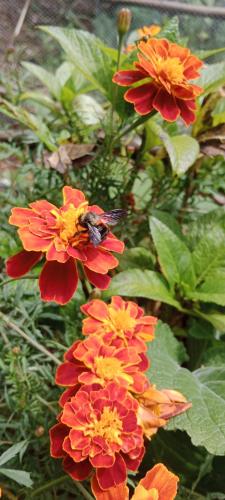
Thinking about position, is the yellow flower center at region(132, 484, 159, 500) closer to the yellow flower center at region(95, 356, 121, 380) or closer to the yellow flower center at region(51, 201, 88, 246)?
the yellow flower center at region(95, 356, 121, 380)

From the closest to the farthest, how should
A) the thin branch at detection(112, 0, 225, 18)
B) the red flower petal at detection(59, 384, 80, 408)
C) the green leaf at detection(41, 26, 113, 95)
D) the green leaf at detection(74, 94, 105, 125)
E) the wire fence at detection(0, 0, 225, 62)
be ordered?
the red flower petal at detection(59, 384, 80, 408), the green leaf at detection(41, 26, 113, 95), the green leaf at detection(74, 94, 105, 125), the thin branch at detection(112, 0, 225, 18), the wire fence at detection(0, 0, 225, 62)

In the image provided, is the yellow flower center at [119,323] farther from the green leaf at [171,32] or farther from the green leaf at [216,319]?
the green leaf at [171,32]

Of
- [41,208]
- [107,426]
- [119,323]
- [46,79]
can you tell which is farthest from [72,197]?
[46,79]

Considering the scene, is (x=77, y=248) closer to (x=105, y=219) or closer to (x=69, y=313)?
(x=105, y=219)

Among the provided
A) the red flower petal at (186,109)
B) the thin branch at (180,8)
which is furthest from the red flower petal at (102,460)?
the thin branch at (180,8)

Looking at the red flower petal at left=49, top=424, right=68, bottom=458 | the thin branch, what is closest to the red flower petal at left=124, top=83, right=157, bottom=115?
the red flower petal at left=49, top=424, right=68, bottom=458

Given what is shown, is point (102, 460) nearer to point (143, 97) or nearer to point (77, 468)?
point (77, 468)

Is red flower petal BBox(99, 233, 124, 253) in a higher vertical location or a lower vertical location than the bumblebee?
lower

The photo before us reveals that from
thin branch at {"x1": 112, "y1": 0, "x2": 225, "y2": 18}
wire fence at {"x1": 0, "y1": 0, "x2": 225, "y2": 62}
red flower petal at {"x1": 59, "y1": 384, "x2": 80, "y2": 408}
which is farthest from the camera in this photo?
wire fence at {"x1": 0, "y1": 0, "x2": 225, "y2": 62}
